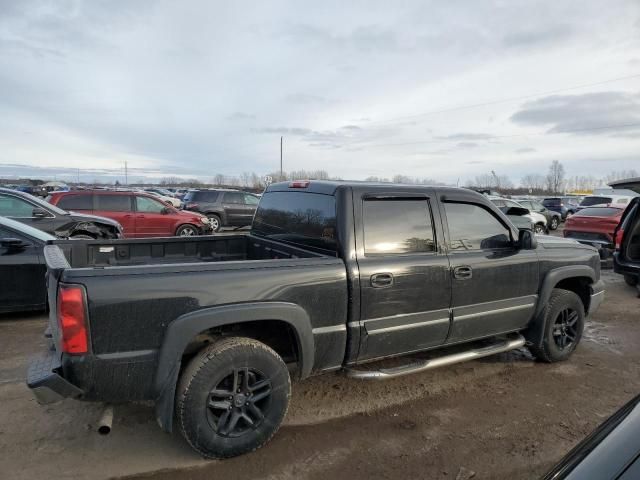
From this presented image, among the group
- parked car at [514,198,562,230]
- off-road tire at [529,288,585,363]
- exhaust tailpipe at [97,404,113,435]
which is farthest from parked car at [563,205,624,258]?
exhaust tailpipe at [97,404,113,435]

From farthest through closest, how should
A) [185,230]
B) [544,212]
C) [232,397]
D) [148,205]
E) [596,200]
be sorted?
[544,212] < [596,200] < [185,230] < [148,205] < [232,397]

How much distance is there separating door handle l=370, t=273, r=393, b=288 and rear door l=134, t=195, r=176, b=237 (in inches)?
439

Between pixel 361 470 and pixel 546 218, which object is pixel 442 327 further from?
pixel 546 218

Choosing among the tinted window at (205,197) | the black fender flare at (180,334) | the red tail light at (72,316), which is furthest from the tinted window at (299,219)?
the tinted window at (205,197)

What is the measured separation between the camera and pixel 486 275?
4.05 metres

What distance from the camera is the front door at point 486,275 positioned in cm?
394

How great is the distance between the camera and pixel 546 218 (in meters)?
22.5

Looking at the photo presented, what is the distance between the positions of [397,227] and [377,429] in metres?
1.59

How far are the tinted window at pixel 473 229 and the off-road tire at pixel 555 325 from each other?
2.99 ft

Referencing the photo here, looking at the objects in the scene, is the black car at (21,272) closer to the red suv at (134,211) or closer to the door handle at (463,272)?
the door handle at (463,272)

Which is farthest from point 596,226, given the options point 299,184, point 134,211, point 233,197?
point 233,197

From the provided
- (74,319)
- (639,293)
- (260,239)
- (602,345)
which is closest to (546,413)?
(602,345)

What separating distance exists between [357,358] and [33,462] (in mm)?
2290

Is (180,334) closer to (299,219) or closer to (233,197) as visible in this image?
(299,219)
